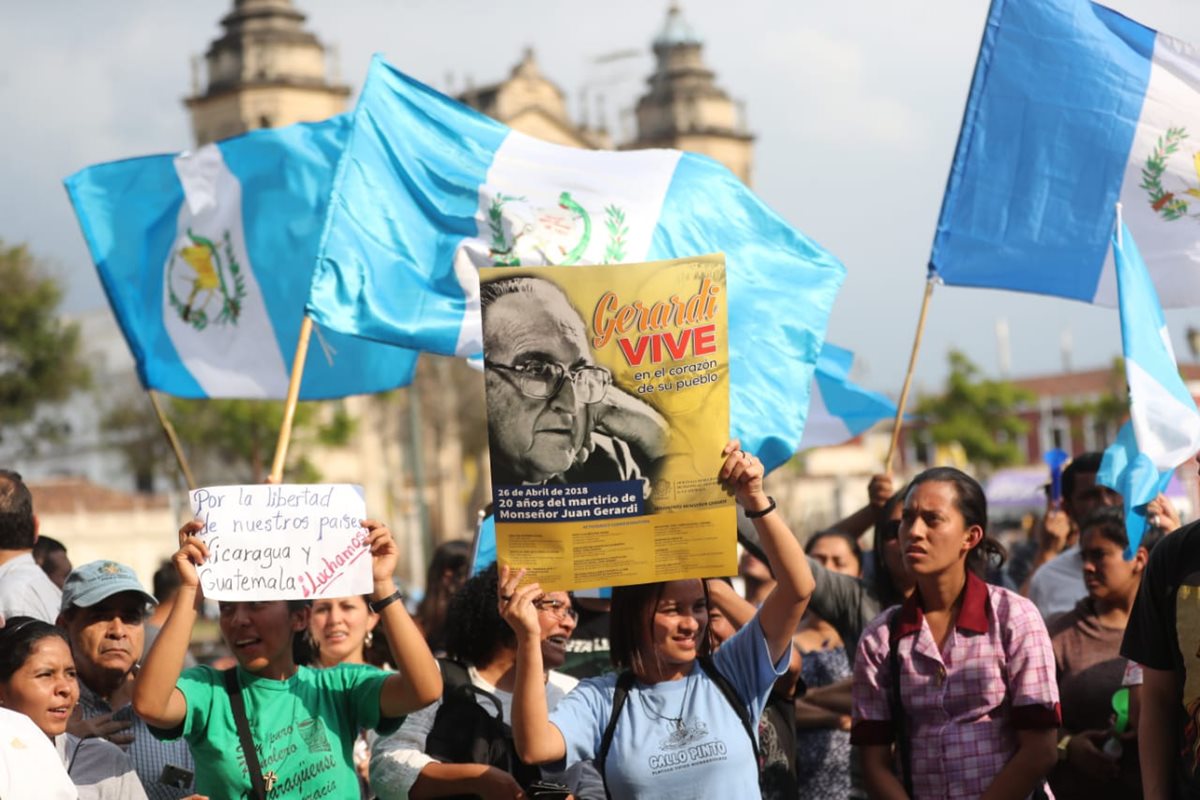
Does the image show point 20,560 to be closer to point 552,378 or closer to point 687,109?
point 552,378

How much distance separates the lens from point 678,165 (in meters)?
8.28

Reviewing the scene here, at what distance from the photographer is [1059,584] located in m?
7.12

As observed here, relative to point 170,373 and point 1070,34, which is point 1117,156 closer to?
point 1070,34

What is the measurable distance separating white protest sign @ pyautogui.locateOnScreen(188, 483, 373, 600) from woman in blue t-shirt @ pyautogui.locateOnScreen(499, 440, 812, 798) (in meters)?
0.63

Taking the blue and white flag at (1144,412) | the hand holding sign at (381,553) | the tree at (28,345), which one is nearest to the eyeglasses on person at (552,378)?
the hand holding sign at (381,553)

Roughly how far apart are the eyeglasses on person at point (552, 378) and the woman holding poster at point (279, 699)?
1.98 feet

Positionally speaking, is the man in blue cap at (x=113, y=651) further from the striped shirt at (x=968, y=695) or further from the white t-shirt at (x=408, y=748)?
the striped shirt at (x=968, y=695)

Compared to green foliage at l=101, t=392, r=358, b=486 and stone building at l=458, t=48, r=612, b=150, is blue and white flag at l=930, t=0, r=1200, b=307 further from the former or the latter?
stone building at l=458, t=48, r=612, b=150

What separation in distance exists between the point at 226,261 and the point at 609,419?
199 inches

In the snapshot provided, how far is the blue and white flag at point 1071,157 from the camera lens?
710 cm

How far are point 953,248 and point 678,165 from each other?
1.40m

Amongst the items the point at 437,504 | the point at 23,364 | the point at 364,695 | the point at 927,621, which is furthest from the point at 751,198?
the point at 437,504

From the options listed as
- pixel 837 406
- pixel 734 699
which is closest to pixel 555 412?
pixel 734 699

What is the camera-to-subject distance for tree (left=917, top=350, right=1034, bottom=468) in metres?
58.8
